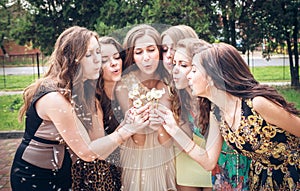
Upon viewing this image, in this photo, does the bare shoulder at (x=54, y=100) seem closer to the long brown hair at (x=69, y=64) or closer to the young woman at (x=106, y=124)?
the long brown hair at (x=69, y=64)

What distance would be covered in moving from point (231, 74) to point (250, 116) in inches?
8.8

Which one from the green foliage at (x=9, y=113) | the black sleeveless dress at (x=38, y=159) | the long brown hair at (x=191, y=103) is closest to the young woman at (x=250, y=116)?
the long brown hair at (x=191, y=103)

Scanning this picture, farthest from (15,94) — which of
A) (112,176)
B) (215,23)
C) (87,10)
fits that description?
(112,176)

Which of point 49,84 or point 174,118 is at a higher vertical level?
point 49,84

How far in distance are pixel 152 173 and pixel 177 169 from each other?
187 millimetres

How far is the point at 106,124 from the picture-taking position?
2.29m

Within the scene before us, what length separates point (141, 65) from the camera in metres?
2.21

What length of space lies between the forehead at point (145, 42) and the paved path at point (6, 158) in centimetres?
271

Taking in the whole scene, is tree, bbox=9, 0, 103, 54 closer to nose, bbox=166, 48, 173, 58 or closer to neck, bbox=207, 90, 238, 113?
nose, bbox=166, 48, 173, 58

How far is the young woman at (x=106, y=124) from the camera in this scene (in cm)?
228

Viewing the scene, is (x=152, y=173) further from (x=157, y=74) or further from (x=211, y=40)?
(x=211, y=40)

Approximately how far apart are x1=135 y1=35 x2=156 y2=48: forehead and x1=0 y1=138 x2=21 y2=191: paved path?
271 cm

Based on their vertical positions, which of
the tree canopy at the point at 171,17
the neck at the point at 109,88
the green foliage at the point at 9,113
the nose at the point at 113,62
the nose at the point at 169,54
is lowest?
the green foliage at the point at 9,113

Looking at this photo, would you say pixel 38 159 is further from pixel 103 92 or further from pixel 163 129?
pixel 163 129
